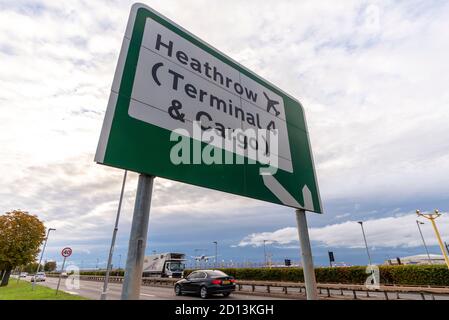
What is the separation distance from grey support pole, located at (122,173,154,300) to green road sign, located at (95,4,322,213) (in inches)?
6.3

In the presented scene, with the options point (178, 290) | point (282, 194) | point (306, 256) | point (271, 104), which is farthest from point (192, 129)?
point (178, 290)

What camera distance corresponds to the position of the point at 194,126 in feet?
8.52

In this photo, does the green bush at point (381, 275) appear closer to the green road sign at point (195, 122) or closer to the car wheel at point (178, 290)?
the car wheel at point (178, 290)

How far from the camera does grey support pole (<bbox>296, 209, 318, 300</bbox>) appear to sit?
10.6 ft

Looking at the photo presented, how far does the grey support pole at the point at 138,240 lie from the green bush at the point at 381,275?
24.2 m

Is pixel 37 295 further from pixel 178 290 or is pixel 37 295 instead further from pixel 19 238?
pixel 19 238

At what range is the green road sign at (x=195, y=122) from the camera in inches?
86.4

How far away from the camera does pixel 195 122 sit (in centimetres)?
263

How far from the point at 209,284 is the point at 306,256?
1188 centimetres

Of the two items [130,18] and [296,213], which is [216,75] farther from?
[296,213]

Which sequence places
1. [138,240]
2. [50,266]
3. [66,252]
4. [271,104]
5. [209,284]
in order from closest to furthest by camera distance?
[138,240] → [271,104] → [209,284] → [66,252] → [50,266]

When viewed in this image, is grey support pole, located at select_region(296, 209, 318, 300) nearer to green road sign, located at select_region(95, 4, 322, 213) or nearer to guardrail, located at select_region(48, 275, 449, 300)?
green road sign, located at select_region(95, 4, 322, 213)

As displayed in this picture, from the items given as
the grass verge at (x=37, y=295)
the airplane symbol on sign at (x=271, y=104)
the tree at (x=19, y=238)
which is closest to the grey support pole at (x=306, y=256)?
the airplane symbol on sign at (x=271, y=104)

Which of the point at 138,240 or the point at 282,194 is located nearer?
the point at 138,240
